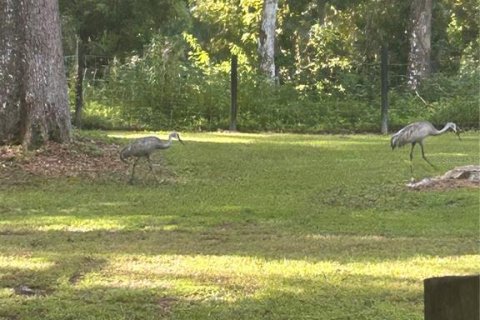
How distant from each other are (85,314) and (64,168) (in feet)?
21.8

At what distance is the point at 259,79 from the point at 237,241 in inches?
535

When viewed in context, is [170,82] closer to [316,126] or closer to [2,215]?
[316,126]

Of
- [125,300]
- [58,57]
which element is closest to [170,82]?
[58,57]

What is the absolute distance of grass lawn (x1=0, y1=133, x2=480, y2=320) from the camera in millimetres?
4352

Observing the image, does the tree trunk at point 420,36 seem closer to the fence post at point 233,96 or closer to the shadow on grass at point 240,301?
the fence post at point 233,96

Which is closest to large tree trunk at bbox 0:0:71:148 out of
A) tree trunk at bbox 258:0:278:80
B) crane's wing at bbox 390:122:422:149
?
crane's wing at bbox 390:122:422:149

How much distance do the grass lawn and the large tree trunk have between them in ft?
4.67

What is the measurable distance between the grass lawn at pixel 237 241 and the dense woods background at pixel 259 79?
6773 mm

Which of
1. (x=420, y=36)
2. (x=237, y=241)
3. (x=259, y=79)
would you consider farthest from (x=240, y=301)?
(x=420, y=36)

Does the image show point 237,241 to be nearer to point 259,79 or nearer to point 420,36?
point 259,79

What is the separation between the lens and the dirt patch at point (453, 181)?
356 inches

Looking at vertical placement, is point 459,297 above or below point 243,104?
below

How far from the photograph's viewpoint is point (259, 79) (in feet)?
64.5

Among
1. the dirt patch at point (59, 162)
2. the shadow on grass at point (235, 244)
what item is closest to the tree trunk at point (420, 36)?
the dirt patch at point (59, 162)
